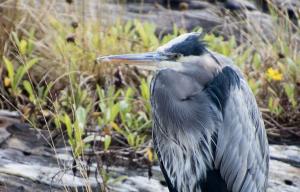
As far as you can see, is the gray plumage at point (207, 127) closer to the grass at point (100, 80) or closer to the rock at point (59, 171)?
the rock at point (59, 171)

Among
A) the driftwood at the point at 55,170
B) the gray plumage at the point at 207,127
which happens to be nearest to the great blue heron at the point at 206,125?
the gray plumage at the point at 207,127

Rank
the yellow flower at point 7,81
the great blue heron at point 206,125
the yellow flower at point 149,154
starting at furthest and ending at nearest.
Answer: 1. the yellow flower at point 7,81
2. the yellow flower at point 149,154
3. the great blue heron at point 206,125

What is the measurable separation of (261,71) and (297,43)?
1.88 feet

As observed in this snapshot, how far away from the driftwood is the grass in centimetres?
10

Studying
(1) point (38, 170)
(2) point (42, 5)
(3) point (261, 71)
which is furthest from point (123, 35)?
(1) point (38, 170)

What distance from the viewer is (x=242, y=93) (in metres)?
4.07

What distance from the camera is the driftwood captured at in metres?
4.59

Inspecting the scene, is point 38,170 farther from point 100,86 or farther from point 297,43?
point 297,43

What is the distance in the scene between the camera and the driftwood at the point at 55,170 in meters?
4.59

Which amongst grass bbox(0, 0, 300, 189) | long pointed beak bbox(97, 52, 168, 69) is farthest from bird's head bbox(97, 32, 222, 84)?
grass bbox(0, 0, 300, 189)

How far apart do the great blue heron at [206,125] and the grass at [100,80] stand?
25.3 inches

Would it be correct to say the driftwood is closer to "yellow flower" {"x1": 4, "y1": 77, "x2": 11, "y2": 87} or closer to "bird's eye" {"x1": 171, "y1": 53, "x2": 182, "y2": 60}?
"yellow flower" {"x1": 4, "y1": 77, "x2": 11, "y2": 87}

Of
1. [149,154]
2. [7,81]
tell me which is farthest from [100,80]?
[149,154]

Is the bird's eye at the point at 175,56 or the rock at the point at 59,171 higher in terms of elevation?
the bird's eye at the point at 175,56
